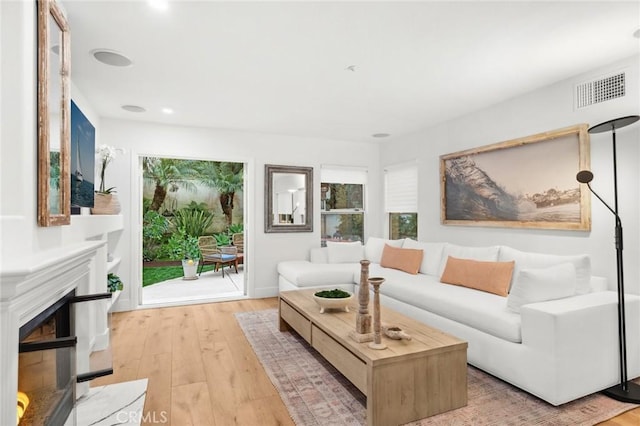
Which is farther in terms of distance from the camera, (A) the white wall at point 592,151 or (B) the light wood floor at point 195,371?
(A) the white wall at point 592,151

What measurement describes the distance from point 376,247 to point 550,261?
2.54 metres

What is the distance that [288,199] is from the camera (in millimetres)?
5445

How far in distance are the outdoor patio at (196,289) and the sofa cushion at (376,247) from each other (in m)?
2.02

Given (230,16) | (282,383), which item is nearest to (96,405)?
(282,383)

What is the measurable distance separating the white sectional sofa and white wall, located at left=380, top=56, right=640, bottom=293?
12.1 inches

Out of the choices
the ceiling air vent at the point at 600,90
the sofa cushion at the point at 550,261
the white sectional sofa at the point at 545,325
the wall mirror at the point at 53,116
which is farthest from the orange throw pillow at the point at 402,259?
the wall mirror at the point at 53,116

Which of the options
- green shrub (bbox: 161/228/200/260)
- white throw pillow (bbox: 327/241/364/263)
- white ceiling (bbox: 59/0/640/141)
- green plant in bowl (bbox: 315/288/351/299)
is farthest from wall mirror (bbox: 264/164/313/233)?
green shrub (bbox: 161/228/200/260)

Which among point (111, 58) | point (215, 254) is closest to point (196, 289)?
point (215, 254)

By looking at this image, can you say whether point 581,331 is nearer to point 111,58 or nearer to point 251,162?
point 111,58

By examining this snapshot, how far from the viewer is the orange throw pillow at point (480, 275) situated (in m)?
3.13

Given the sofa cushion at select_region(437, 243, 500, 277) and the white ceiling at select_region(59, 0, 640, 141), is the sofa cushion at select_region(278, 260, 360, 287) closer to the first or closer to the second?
the sofa cushion at select_region(437, 243, 500, 277)

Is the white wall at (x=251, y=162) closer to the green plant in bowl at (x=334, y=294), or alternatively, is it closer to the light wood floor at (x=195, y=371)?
the light wood floor at (x=195, y=371)

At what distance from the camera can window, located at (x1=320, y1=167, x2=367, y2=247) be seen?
19.0 ft

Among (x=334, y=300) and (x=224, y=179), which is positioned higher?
(x=224, y=179)
